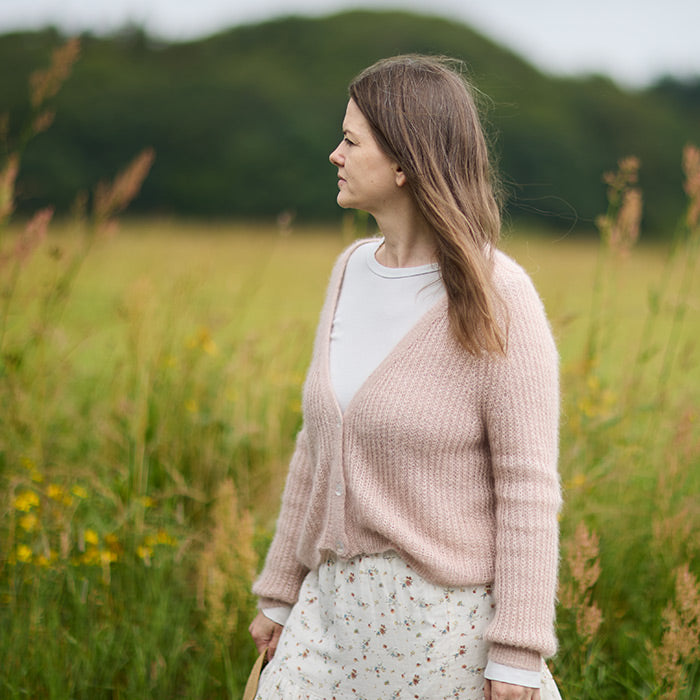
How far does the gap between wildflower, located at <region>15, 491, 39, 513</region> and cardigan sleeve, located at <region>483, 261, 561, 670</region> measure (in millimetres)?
1663

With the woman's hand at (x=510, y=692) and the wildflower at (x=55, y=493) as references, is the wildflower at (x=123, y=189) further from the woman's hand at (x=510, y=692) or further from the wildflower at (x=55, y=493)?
the woman's hand at (x=510, y=692)

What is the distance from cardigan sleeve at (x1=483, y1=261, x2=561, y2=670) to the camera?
128cm

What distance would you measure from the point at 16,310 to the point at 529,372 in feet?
7.59

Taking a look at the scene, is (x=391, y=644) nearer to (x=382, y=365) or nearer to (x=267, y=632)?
(x=267, y=632)

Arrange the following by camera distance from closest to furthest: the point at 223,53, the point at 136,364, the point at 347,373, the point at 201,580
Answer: the point at 347,373
the point at 201,580
the point at 136,364
the point at 223,53

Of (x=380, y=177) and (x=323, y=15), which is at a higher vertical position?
(x=323, y=15)

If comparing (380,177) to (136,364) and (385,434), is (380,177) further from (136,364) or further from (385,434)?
(136,364)

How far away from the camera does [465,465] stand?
1359 millimetres

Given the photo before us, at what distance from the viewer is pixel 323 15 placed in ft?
143

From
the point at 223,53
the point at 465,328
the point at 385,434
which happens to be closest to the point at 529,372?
the point at 465,328

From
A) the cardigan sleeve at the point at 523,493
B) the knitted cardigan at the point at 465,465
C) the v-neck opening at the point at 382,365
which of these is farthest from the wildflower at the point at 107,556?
the cardigan sleeve at the point at 523,493

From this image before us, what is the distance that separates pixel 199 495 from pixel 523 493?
1.85 m

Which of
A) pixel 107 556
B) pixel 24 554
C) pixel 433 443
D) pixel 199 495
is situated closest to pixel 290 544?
pixel 433 443

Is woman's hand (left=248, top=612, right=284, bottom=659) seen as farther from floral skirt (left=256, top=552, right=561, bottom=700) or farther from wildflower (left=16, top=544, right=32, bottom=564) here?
wildflower (left=16, top=544, right=32, bottom=564)
